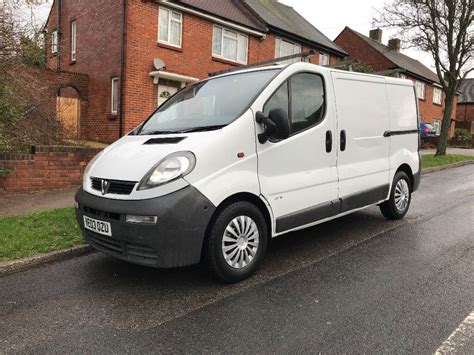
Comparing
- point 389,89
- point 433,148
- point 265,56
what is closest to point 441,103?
point 433,148

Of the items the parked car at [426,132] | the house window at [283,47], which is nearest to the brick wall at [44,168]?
the house window at [283,47]

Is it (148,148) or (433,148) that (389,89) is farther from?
(433,148)

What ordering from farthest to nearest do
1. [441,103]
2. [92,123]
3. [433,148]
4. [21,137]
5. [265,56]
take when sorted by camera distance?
[441,103], [433,148], [265,56], [92,123], [21,137]

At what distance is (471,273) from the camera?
409 cm

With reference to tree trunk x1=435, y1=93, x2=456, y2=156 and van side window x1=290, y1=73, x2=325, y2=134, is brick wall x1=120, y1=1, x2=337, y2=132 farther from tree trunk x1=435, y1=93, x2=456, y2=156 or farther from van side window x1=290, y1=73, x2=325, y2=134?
tree trunk x1=435, y1=93, x2=456, y2=156

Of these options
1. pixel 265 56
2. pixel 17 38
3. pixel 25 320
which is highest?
pixel 265 56

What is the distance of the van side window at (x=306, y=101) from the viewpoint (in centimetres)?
441

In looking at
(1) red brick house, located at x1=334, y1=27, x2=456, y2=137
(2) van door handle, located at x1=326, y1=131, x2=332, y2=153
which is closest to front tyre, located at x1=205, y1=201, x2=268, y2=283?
(2) van door handle, located at x1=326, y1=131, x2=332, y2=153

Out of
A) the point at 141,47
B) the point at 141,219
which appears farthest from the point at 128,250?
the point at 141,47

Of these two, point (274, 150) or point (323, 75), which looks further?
point (323, 75)

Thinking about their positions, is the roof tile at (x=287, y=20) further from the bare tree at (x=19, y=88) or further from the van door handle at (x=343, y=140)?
the van door handle at (x=343, y=140)

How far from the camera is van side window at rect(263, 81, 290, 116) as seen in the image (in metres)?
4.17

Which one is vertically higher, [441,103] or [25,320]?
[441,103]

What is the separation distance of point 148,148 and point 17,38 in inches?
227
